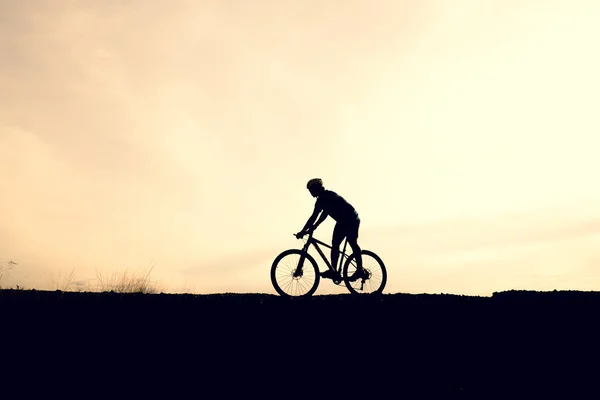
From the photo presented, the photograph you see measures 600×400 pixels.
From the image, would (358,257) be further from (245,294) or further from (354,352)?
(354,352)

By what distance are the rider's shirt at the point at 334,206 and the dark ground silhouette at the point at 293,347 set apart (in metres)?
2.48

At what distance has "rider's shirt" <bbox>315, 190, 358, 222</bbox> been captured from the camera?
1047 centimetres

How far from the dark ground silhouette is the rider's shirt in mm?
2476

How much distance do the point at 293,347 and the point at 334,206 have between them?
13.4ft

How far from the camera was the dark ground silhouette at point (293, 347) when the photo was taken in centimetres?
629

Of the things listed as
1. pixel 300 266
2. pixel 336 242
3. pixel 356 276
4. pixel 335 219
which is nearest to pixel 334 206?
pixel 335 219

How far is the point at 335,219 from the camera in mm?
10570

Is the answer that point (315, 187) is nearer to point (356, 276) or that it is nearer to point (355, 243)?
point (355, 243)

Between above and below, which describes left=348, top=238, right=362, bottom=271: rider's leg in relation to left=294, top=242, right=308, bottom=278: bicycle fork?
above

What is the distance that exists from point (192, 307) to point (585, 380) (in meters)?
5.23

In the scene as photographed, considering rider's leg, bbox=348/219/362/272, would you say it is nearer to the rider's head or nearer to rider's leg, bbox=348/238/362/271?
rider's leg, bbox=348/238/362/271

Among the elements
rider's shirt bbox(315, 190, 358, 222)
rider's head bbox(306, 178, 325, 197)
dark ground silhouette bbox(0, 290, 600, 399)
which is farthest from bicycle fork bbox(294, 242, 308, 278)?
dark ground silhouette bbox(0, 290, 600, 399)

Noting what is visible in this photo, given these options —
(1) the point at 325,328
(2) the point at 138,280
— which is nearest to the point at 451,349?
(1) the point at 325,328

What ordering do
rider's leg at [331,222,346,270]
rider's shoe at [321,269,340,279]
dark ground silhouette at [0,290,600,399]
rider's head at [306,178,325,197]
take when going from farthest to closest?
rider's leg at [331,222,346,270], rider's shoe at [321,269,340,279], rider's head at [306,178,325,197], dark ground silhouette at [0,290,600,399]
